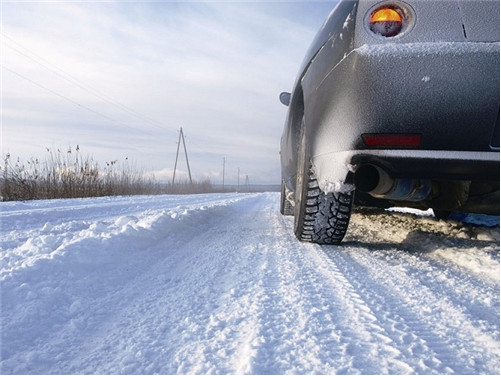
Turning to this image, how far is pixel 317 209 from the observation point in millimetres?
2205

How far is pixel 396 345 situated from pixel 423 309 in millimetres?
273

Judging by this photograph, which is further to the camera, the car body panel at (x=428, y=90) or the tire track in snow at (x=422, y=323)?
the tire track in snow at (x=422, y=323)

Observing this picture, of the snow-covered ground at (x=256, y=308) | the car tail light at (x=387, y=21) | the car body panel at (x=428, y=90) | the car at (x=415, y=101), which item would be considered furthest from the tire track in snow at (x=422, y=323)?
the car tail light at (x=387, y=21)

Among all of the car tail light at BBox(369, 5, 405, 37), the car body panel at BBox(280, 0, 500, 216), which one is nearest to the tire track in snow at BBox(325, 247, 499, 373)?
the car body panel at BBox(280, 0, 500, 216)

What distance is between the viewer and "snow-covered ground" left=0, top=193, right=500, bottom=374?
91cm

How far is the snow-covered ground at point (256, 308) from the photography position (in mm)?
913

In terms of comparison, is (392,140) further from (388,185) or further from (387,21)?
(388,185)

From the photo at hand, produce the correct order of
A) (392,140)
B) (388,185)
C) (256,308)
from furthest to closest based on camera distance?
(388,185)
(256,308)
(392,140)

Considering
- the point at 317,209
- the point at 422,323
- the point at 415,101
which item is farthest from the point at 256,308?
the point at 317,209

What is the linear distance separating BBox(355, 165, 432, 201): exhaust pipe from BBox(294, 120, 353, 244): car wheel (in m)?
0.41

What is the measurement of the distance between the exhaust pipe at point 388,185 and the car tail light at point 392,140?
6.9 inches

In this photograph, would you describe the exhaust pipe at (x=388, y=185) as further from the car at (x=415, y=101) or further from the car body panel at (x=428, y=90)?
the car body panel at (x=428, y=90)

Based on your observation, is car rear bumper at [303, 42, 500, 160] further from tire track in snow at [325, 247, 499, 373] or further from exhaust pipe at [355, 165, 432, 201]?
tire track in snow at [325, 247, 499, 373]

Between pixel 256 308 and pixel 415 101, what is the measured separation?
885 millimetres
